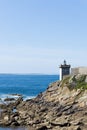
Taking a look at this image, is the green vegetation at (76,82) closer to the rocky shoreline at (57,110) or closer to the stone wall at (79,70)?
the rocky shoreline at (57,110)

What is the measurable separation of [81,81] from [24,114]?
457 inches

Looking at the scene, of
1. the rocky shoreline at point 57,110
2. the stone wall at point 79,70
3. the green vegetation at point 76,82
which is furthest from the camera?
the stone wall at point 79,70

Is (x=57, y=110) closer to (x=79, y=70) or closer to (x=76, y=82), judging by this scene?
(x=76, y=82)

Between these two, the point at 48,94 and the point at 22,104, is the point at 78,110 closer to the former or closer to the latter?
the point at 48,94

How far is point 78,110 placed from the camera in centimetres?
5253

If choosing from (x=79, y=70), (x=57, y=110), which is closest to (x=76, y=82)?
(x=79, y=70)

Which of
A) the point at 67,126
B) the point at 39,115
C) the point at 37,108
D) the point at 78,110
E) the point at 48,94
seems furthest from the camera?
the point at 48,94

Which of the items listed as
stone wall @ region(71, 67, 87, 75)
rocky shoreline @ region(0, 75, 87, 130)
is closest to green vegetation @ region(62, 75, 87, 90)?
rocky shoreline @ region(0, 75, 87, 130)

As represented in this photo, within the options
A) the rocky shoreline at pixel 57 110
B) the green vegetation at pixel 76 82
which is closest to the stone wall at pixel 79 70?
the green vegetation at pixel 76 82

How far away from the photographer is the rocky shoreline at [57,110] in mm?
49531

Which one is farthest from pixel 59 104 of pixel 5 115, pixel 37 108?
pixel 5 115

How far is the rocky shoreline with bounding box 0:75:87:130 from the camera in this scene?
1950 inches

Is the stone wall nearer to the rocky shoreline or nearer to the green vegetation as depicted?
the green vegetation

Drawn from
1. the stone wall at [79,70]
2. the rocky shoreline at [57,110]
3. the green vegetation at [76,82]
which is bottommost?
the rocky shoreline at [57,110]
